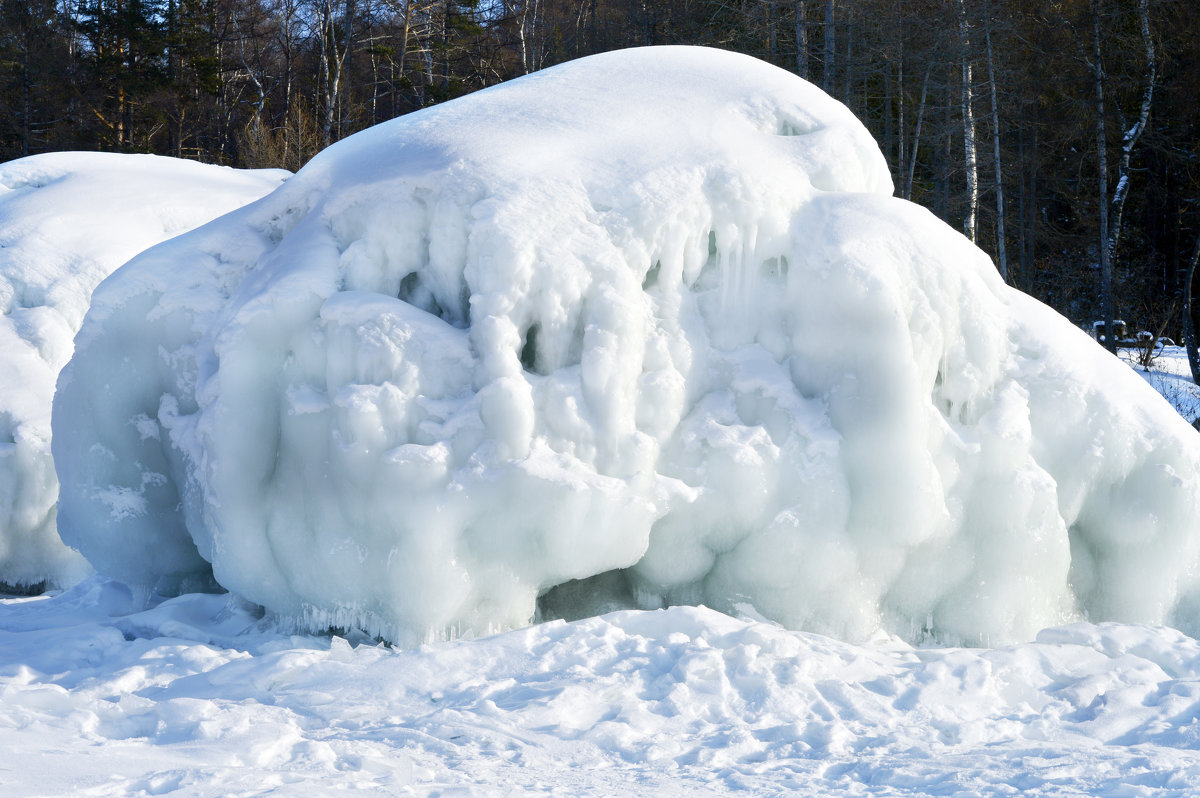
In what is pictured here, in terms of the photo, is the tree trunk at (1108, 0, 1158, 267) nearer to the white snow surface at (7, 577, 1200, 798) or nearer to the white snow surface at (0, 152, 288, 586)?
the white snow surface at (0, 152, 288, 586)

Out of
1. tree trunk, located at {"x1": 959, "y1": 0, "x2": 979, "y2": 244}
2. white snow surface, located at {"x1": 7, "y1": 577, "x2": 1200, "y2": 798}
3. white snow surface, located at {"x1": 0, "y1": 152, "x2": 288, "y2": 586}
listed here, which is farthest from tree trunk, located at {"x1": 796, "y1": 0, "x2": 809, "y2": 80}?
white snow surface, located at {"x1": 7, "y1": 577, "x2": 1200, "y2": 798}

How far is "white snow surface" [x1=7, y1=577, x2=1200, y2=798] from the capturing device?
274cm

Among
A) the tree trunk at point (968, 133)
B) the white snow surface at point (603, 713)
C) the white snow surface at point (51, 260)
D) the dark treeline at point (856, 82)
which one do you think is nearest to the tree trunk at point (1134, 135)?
the dark treeline at point (856, 82)

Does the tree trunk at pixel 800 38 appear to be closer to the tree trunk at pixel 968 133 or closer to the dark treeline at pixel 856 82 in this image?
the dark treeline at pixel 856 82

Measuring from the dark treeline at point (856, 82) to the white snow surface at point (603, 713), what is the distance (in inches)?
470

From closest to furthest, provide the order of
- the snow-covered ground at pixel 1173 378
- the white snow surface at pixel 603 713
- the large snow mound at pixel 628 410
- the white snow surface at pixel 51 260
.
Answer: the white snow surface at pixel 603 713 → the large snow mound at pixel 628 410 → the white snow surface at pixel 51 260 → the snow-covered ground at pixel 1173 378

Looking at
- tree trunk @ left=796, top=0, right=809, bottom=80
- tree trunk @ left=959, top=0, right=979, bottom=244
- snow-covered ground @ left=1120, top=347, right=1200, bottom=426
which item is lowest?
snow-covered ground @ left=1120, top=347, right=1200, bottom=426

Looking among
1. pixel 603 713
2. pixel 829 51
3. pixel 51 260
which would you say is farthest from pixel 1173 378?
pixel 51 260

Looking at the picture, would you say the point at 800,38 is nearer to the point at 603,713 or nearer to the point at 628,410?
the point at 628,410

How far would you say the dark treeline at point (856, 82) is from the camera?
16328 mm

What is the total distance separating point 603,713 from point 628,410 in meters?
1.20

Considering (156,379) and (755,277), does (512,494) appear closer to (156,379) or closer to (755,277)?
(755,277)

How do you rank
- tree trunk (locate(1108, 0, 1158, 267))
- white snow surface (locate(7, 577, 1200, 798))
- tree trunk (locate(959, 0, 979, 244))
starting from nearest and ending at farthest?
white snow surface (locate(7, 577, 1200, 798)) → tree trunk (locate(959, 0, 979, 244)) → tree trunk (locate(1108, 0, 1158, 267))

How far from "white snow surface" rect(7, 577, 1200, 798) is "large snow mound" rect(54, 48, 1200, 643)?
0.92ft
